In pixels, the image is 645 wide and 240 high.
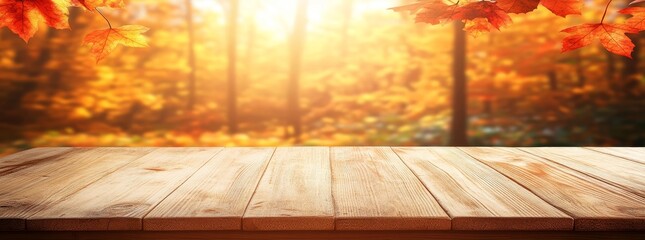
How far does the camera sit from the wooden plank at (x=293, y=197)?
1.00 meters

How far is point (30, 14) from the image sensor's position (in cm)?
108

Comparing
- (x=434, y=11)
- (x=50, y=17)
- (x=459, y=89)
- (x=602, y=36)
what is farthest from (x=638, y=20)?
(x=459, y=89)

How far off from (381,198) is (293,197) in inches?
7.5

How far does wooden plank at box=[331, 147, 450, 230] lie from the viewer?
39.3 inches

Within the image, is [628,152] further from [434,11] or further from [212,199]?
[212,199]

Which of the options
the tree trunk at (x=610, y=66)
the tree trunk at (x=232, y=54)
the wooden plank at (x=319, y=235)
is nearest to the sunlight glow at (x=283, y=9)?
the tree trunk at (x=232, y=54)

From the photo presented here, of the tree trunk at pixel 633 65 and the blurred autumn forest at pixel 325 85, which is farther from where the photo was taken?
the tree trunk at pixel 633 65

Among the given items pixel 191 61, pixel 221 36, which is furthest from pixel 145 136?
pixel 221 36

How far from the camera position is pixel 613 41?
3.60ft

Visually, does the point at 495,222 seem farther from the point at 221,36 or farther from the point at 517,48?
the point at 221,36

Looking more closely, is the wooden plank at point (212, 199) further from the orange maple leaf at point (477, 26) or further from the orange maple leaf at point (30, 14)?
the orange maple leaf at point (477, 26)

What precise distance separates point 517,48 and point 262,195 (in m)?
7.46

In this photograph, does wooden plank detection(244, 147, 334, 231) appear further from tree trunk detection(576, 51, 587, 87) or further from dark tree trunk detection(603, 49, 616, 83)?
dark tree trunk detection(603, 49, 616, 83)

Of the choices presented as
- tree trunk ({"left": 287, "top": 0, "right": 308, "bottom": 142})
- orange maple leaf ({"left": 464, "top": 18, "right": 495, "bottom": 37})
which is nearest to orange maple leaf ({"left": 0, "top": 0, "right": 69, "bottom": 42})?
orange maple leaf ({"left": 464, "top": 18, "right": 495, "bottom": 37})
